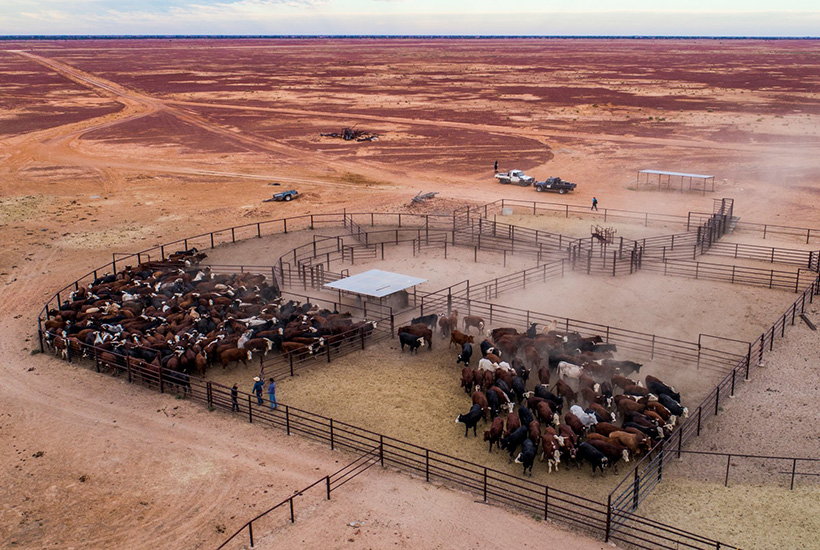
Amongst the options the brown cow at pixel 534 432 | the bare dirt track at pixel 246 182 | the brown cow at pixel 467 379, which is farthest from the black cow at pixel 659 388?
the brown cow at pixel 467 379

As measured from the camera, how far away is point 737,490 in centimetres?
1370

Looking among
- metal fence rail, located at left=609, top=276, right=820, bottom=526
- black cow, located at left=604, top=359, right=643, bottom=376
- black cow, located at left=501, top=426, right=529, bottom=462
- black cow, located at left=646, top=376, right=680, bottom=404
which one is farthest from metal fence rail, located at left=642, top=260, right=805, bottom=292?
black cow, located at left=501, top=426, right=529, bottom=462

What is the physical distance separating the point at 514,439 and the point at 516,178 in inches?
1277

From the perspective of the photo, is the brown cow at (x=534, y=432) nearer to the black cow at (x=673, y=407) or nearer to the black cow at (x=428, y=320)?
the black cow at (x=673, y=407)

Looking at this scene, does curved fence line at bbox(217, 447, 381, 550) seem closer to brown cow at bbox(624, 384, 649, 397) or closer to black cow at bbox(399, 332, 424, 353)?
black cow at bbox(399, 332, 424, 353)

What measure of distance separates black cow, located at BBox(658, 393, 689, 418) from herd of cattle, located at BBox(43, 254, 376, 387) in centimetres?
893

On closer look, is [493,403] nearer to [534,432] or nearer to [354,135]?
[534,432]

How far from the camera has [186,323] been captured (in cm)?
2262

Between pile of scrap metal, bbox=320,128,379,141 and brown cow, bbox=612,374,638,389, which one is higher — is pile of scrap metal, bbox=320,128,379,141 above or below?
above

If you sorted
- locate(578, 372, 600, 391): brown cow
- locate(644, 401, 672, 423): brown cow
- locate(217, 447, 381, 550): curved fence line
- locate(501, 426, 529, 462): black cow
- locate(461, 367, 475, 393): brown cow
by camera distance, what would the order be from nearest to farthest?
locate(217, 447, 381, 550): curved fence line, locate(501, 426, 529, 462): black cow, locate(644, 401, 672, 423): brown cow, locate(578, 372, 600, 391): brown cow, locate(461, 367, 475, 393): brown cow

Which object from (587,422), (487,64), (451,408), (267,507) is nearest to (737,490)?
(587,422)

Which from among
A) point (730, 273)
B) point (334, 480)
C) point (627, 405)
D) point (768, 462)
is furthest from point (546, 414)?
point (730, 273)

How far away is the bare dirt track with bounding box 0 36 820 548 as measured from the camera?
1384 cm

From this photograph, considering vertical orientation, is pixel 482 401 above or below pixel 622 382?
below
